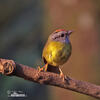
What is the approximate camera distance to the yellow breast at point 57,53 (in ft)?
14.3

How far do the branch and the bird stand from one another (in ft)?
0.95

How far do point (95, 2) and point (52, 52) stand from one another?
231cm

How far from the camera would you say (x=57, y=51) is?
173 inches

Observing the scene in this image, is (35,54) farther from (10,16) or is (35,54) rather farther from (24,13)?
(24,13)


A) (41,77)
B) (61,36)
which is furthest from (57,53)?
(41,77)

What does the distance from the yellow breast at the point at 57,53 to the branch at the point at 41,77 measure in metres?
0.40

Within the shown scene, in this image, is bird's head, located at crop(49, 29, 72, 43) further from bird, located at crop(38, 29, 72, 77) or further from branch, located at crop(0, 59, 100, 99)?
branch, located at crop(0, 59, 100, 99)

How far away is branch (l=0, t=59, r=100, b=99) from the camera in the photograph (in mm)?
3447

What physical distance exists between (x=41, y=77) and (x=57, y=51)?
68 cm

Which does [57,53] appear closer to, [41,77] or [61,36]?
[61,36]

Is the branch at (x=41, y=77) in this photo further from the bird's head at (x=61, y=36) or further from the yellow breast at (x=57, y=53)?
the bird's head at (x=61, y=36)

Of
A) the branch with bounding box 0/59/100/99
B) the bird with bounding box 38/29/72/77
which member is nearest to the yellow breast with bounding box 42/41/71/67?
the bird with bounding box 38/29/72/77

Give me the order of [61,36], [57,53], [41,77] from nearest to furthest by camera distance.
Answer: [41,77] → [57,53] → [61,36]

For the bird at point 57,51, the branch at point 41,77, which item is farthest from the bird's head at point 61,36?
the branch at point 41,77
